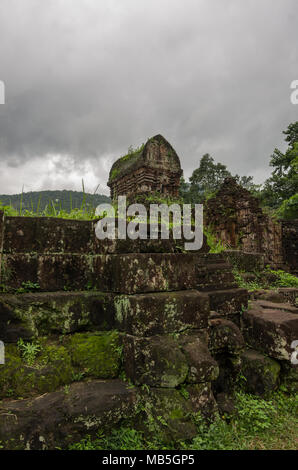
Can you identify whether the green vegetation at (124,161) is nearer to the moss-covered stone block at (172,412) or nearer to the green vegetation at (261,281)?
the green vegetation at (261,281)

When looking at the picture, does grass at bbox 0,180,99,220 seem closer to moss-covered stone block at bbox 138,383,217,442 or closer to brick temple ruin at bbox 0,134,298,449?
brick temple ruin at bbox 0,134,298,449

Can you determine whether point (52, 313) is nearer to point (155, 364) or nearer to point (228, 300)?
point (155, 364)

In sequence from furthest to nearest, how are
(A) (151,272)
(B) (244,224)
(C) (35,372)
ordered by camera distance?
(B) (244,224)
(A) (151,272)
(C) (35,372)

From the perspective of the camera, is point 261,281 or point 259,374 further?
point 261,281

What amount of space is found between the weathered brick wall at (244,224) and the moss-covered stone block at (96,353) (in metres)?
9.04

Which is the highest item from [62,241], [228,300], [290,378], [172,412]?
[62,241]

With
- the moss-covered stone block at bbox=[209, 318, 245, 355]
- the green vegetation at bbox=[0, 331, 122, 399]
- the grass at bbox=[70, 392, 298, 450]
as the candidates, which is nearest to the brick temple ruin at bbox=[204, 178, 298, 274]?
the moss-covered stone block at bbox=[209, 318, 245, 355]

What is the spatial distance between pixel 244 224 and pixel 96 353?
972 centimetres

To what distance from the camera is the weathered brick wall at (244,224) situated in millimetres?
10758

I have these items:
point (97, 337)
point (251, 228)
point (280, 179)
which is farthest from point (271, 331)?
point (280, 179)

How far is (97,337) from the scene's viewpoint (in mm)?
2264

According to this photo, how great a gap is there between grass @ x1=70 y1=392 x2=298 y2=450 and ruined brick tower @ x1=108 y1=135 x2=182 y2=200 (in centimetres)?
490

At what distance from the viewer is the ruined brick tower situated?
22.2ft
